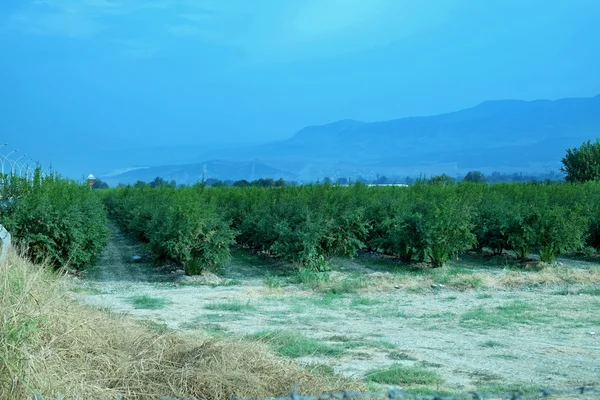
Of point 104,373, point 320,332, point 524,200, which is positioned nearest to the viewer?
point 104,373

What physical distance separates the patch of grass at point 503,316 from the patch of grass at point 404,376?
3.44 meters

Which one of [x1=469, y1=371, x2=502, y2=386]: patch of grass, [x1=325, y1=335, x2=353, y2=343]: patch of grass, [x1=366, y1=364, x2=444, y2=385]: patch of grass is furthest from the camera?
[x1=325, y1=335, x2=353, y2=343]: patch of grass

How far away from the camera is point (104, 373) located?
5867 millimetres

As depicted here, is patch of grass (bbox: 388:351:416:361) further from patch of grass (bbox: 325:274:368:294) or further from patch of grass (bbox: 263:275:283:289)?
patch of grass (bbox: 263:275:283:289)

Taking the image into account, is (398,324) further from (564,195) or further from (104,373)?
(564,195)

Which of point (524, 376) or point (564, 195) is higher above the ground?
point (564, 195)

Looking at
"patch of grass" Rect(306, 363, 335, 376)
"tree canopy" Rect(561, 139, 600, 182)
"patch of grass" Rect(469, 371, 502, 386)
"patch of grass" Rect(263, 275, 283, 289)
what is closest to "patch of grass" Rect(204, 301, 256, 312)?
"patch of grass" Rect(263, 275, 283, 289)

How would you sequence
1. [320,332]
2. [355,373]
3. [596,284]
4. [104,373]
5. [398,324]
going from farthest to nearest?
[596,284], [398,324], [320,332], [355,373], [104,373]

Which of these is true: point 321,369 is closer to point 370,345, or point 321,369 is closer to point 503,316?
point 370,345

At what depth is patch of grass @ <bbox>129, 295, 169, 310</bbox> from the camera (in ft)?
38.2

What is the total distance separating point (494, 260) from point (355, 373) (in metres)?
14.0

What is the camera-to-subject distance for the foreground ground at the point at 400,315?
7516mm

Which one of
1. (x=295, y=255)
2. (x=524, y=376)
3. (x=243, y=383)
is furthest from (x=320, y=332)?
(x=295, y=255)

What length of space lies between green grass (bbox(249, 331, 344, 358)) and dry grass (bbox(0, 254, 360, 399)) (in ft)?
3.65
